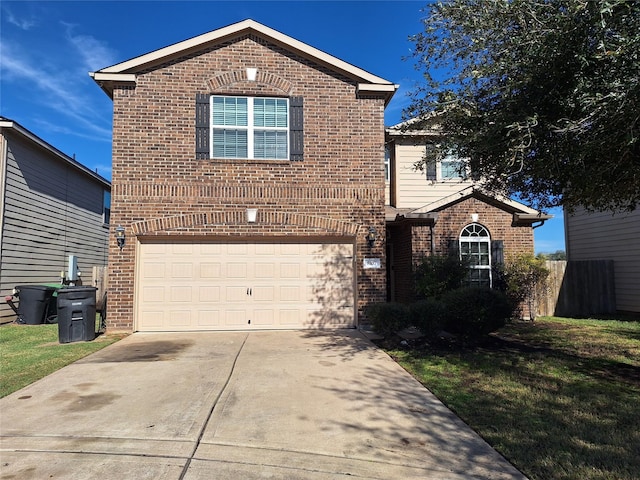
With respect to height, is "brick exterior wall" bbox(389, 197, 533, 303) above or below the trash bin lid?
above

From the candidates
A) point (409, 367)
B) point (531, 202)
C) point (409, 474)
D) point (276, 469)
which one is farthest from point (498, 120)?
point (276, 469)

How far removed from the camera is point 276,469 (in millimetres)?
3539

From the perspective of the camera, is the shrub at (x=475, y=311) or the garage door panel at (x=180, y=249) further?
the garage door panel at (x=180, y=249)

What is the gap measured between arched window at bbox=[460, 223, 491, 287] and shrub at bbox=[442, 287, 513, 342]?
411 cm

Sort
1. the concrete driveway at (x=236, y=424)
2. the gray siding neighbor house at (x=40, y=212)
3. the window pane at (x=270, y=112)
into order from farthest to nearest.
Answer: the gray siding neighbor house at (x=40, y=212), the window pane at (x=270, y=112), the concrete driveway at (x=236, y=424)

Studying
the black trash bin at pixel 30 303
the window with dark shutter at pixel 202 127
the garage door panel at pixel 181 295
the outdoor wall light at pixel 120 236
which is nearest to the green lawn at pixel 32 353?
the black trash bin at pixel 30 303

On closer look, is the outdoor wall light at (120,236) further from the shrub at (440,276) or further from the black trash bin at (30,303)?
the shrub at (440,276)

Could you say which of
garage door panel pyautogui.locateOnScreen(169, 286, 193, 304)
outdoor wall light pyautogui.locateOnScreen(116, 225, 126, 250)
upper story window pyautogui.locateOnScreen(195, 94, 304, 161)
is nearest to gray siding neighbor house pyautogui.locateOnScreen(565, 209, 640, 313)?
upper story window pyautogui.locateOnScreen(195, 94, 304, 161)

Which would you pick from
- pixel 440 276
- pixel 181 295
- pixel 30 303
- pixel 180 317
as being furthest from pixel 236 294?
pixel 30 303

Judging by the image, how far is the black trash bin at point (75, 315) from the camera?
351 inches

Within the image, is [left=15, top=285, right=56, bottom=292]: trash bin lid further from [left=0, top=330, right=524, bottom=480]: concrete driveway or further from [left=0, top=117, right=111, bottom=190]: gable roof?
[left=0, top=330, right=524, bottom=480]: concrete driveway

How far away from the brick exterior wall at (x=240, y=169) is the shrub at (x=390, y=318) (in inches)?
84.0

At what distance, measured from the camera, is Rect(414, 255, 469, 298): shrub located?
36.8 feet

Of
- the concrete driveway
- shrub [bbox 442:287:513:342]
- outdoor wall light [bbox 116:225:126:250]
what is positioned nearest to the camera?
the concrete driveway
